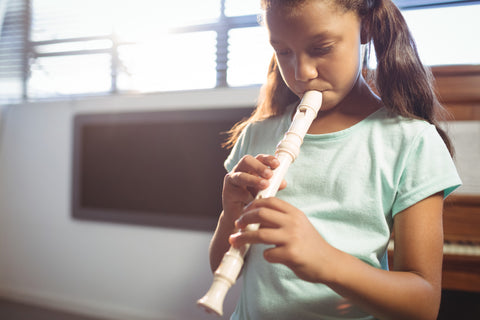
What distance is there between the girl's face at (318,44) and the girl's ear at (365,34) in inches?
0.7

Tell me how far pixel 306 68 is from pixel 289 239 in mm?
226

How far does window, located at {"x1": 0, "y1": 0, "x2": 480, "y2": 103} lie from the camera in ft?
4.17

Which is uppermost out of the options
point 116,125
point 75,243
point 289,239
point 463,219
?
point 116,125

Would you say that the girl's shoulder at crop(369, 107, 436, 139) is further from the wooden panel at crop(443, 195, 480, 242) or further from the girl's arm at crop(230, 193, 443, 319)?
the wooden panel at crop(443, 195, 480, 242)

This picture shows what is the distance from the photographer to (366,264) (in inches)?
15.7

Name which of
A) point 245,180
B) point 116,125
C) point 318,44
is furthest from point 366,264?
point 116,125

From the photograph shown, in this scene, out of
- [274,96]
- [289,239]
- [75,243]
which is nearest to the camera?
[289,239]

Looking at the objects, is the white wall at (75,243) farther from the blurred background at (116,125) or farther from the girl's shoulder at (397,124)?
the girl's shoulder at (397,124)

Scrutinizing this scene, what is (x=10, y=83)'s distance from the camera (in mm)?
2070

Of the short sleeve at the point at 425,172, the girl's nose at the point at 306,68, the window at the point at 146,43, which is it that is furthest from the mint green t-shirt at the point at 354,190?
the window at the point at 146,43

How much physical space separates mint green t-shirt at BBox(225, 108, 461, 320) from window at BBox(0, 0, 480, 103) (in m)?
0.85

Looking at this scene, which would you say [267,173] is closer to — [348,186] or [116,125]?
[348,186]

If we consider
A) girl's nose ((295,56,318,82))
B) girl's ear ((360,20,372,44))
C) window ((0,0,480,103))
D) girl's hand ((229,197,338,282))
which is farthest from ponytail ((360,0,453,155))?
window ((0,0,480,103))

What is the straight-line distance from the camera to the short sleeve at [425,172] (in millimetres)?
431
